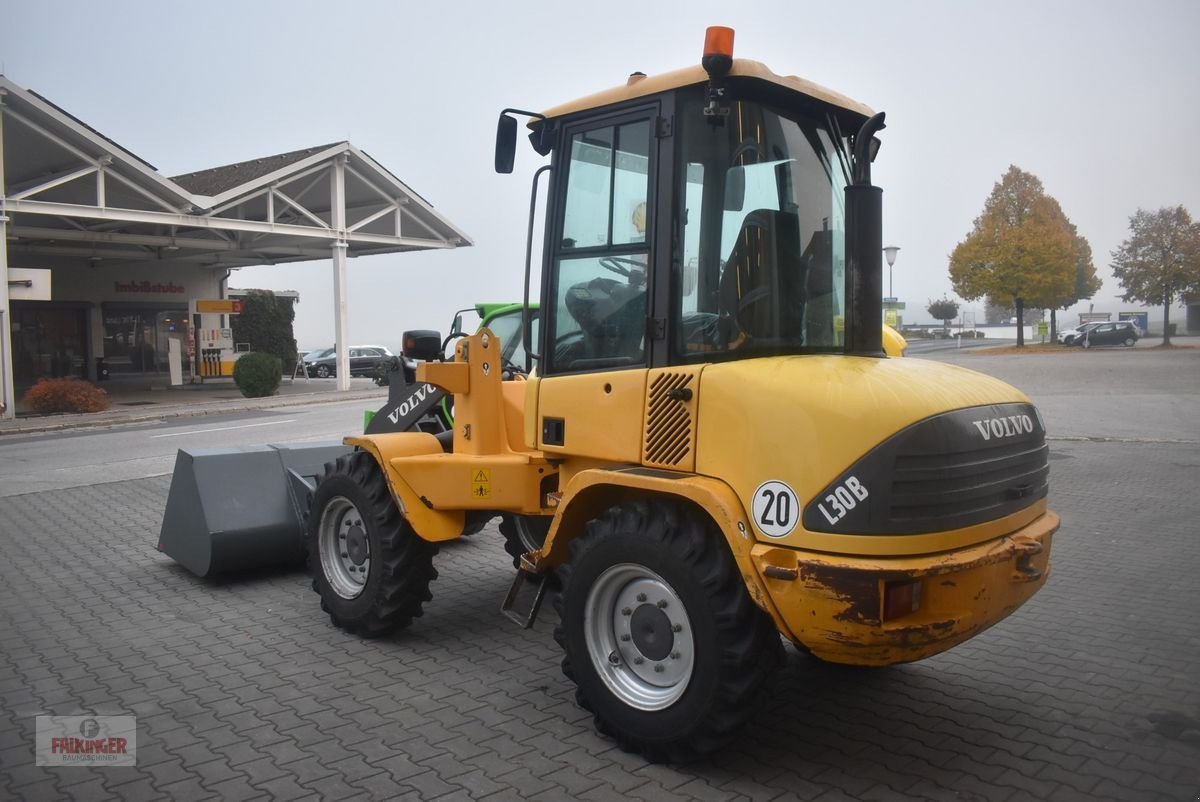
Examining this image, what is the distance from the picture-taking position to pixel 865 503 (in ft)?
10.8

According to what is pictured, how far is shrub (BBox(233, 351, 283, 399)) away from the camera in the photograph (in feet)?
87.8

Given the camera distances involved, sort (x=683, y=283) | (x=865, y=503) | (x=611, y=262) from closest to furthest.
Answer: (x=865, y=503), (x=683, y=283), (x=611, y=262)

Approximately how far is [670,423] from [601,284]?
0.78 m

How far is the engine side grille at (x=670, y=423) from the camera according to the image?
12.4 feet

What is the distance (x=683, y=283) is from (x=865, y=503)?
1192 millimetres

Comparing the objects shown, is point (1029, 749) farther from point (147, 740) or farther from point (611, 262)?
point (147, 740)

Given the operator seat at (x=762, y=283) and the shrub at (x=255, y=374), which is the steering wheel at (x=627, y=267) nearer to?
the operator seat at (x=762, y=283)

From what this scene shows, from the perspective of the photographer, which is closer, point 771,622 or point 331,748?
point 771,622

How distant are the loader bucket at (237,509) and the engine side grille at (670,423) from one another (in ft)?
11.8

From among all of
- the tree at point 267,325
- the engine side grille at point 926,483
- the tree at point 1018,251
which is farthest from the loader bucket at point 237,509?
the tree at point 1018,251

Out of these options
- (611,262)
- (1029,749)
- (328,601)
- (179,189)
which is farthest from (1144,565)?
(179,189)

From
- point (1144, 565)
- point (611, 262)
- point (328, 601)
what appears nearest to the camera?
point (611, 262)

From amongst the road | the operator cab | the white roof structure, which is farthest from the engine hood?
the white roof structure

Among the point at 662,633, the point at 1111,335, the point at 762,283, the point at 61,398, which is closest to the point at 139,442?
the point at 61,398
